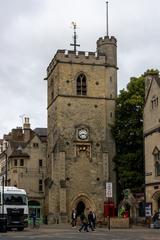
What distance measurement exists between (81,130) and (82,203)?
→ 8.62 m

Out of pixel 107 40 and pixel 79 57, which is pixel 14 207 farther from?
pixel 107 40

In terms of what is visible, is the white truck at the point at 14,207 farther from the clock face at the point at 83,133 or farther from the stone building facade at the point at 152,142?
the clock face at the point at 83,133

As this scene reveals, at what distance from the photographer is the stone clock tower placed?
216 feet

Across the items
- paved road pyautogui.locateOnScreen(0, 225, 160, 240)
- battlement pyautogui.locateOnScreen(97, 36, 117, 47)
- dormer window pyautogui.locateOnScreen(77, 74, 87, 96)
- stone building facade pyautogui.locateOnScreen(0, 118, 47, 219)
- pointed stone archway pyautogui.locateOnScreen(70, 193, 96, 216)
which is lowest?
paved road pyautogui.locateOnScreen(0, 225, 160, 240)

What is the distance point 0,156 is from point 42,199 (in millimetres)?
18666

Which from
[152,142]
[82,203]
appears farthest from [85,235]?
[82,203]

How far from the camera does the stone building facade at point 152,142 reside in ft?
166

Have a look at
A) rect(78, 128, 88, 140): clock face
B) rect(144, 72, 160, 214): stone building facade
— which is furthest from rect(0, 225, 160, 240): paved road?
rect(78, 128, 88, 140): clock face

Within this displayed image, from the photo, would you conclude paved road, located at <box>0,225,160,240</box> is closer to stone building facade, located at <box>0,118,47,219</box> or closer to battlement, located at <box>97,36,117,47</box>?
battlement, located at <box>97,36,117,47</box>

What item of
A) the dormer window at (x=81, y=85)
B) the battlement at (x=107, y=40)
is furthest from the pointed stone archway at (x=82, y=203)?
the battlement at (x=107, y=40)

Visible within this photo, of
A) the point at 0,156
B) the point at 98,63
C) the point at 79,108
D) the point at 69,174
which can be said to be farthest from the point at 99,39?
the point at 0,156

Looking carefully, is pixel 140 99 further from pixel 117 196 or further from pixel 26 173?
pixel 26 173

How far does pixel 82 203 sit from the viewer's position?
219ft

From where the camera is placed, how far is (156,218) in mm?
45844
